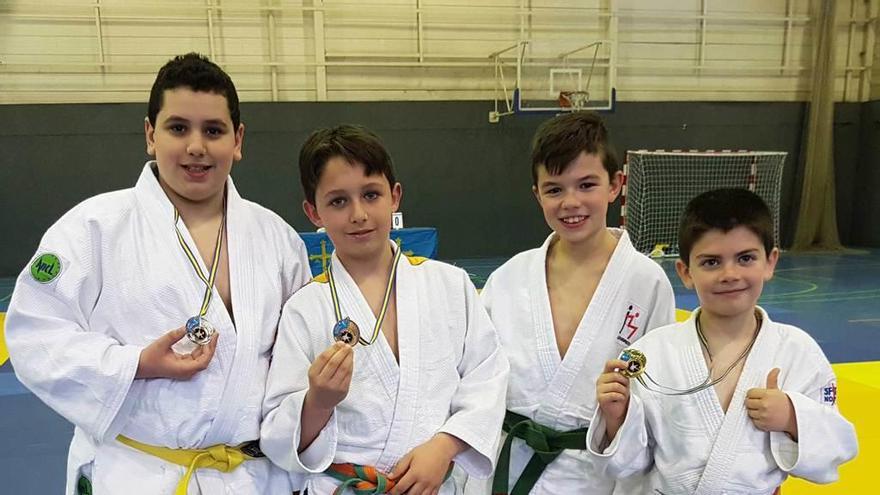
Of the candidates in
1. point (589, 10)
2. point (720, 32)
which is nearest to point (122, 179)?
point (589, 10)

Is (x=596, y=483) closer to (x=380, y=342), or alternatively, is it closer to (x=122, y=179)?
(x=380, y=342)

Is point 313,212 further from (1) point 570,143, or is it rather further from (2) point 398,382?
(1) point 570,143

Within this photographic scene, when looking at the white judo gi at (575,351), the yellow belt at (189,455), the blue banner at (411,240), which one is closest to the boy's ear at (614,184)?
the white judo gi at (575,351)

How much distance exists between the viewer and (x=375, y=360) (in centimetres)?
163

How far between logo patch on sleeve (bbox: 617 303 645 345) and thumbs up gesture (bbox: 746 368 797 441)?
0.40 metres

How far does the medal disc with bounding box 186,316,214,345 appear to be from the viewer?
4.64 ft

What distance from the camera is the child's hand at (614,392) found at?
1.52 m

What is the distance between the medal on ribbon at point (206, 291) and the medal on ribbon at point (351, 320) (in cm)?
31

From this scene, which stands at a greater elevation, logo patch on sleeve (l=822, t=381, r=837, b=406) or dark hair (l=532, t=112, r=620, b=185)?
dark hair (l=532, t=112, r=620, b=185)

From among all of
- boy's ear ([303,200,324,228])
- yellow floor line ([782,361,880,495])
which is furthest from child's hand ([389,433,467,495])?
yellow floor line ([782,361,880,495])

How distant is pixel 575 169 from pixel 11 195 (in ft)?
35.2

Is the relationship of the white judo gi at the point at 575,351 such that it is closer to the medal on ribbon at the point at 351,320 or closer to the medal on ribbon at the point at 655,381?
the medal on ribbon at the point at 655,381

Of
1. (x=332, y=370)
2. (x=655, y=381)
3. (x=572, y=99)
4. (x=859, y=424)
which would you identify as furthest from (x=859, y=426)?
(x=572, y=99)

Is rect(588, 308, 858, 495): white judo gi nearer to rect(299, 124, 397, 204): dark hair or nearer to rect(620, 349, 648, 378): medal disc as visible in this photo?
rect(620, 349, 648, 378): medal disc
